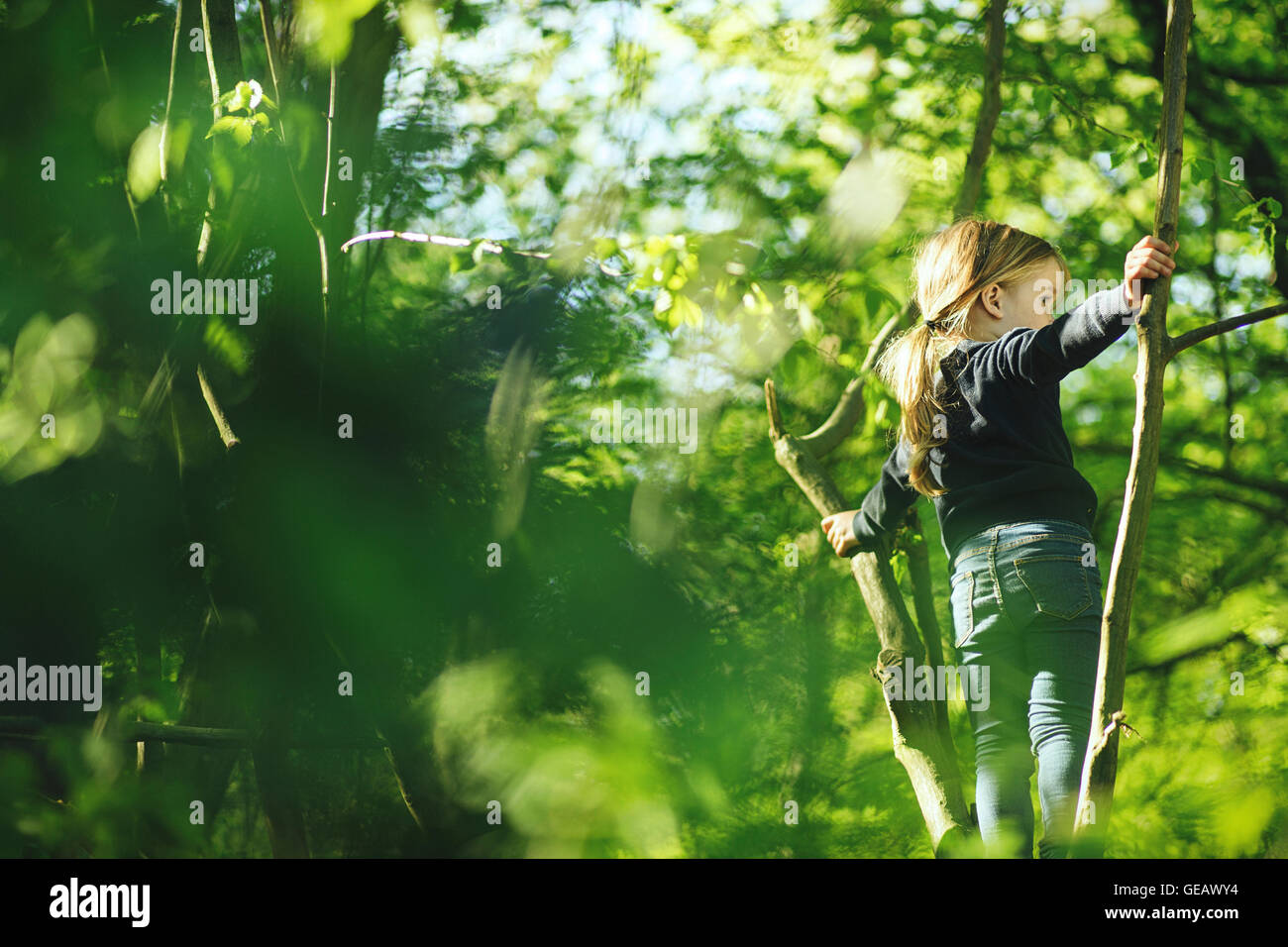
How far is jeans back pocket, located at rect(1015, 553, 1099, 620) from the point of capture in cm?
150

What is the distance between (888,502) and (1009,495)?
0.85 ft

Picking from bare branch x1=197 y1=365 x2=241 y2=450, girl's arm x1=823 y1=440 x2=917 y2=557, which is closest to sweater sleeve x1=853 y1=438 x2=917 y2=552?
girl's arm x1=823 y1=440 x2=917 y2=557

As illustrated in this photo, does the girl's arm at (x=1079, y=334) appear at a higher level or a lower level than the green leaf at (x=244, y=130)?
lower

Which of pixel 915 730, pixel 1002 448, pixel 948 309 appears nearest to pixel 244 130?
pixel 948 309

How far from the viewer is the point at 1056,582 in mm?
1517

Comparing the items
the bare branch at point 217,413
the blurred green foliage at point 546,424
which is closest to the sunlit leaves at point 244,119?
the blurred green foliage at point 546,424

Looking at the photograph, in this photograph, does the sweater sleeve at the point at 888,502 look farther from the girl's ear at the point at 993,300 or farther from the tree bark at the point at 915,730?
the girl's ear at the point at 993,300

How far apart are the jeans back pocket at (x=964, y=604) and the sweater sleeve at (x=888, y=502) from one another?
0.63ft

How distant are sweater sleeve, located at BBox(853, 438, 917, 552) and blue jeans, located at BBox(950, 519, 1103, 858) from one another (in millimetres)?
200

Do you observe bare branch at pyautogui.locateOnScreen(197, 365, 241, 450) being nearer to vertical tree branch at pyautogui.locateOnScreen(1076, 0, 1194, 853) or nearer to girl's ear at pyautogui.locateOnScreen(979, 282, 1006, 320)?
girl's ear at pyautogui.locateOnScreen(979, 282, 1006, 320)

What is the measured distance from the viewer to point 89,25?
8.77ft

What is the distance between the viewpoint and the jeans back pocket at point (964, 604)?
63.6 inches
